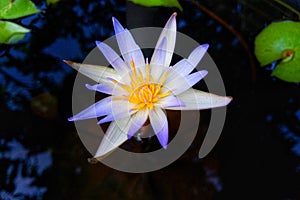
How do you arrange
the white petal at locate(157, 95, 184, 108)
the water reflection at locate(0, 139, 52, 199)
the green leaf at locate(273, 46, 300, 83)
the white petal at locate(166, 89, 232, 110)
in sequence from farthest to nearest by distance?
1. the green leaf at locate(273, 46, 300, 83)
2. the water reflection at locate(0, 139, 52, 199)
3. the white petal at locate(166, 89, 232, 110)
4. the white petal at locate(157, 95, 184, 108)

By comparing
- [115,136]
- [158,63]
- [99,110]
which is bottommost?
[115,136]

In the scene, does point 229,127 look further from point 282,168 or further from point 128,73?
point 128,73

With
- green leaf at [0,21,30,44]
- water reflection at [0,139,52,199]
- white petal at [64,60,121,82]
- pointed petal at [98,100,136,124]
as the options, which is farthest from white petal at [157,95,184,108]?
green leaf at [0,21,30,44]

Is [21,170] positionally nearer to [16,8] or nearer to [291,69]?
[16,8]

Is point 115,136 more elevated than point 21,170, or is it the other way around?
point 115,136

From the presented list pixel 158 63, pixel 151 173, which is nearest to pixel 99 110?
pixel 158 63

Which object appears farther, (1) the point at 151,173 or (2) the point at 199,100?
(1) the point at 151,173

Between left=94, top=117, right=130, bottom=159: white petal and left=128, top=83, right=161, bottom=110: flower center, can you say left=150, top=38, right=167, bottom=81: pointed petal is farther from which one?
left=94, top=117, right=130, bottom=159: white petal

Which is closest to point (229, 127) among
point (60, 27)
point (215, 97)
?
point (215, 97)

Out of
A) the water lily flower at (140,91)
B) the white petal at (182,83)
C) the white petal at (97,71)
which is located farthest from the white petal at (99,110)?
the white petal at (182,83)
